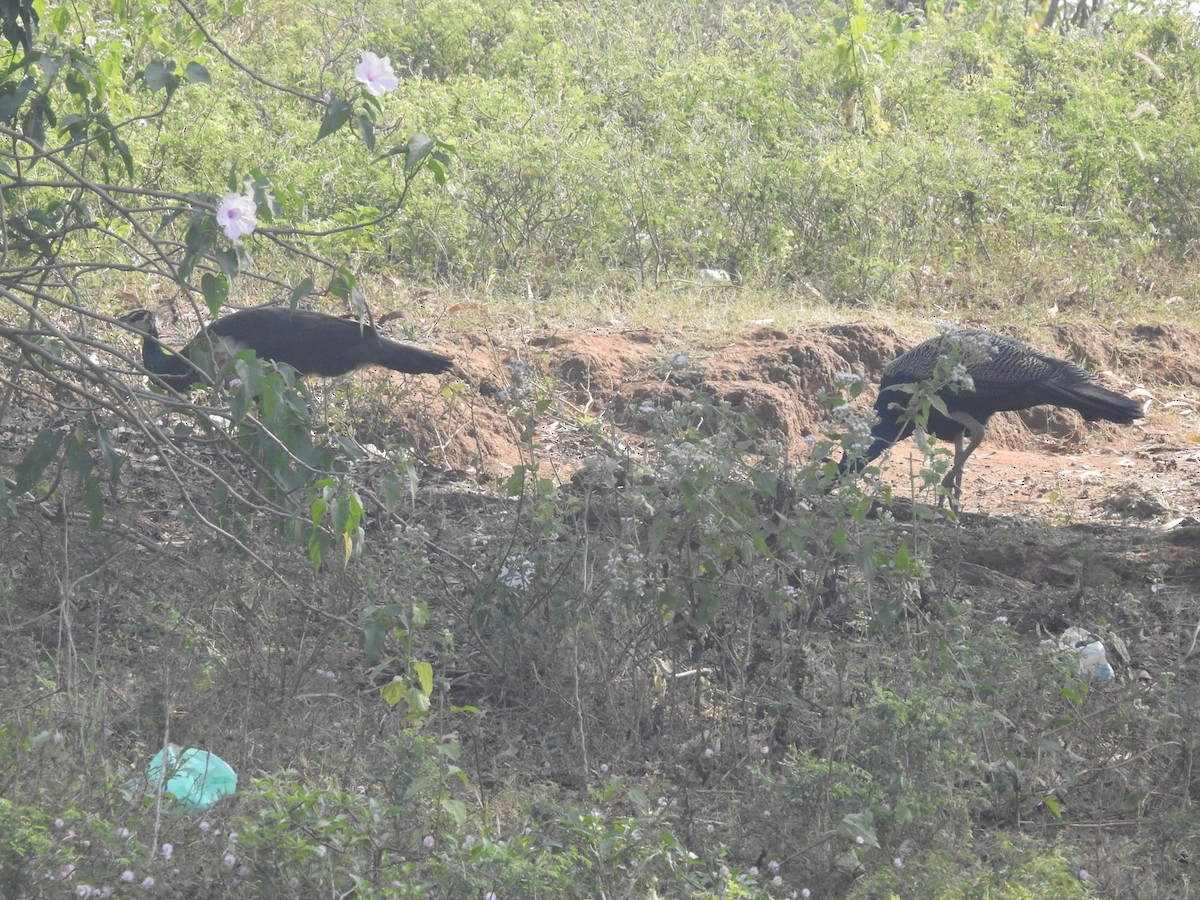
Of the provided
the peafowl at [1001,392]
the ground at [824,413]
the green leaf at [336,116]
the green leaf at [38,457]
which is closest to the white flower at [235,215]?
the green leaf at [336,116]

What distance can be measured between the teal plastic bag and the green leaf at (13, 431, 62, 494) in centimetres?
64

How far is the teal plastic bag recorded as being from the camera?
289 centimetres

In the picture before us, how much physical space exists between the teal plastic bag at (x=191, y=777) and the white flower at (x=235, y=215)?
1.03 m

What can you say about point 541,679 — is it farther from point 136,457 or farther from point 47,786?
point 136,457

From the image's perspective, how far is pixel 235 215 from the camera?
2.62m

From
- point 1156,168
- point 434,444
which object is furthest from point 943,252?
point 434,444

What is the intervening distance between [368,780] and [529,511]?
1.31 meters

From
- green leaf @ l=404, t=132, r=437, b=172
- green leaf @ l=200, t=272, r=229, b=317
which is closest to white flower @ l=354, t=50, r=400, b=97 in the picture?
green leaf @ l=404, t=132, r=437, b=172

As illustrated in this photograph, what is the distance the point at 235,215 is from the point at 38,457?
0.77m

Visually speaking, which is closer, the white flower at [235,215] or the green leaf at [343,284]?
the white flower at [235,215]

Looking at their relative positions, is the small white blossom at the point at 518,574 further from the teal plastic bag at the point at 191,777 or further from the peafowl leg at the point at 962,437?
the peafowl leg at the point at 962,437

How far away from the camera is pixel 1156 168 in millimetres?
10586

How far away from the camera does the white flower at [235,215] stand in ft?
8.55

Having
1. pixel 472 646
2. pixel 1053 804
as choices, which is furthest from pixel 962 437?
pixel 1053 804
